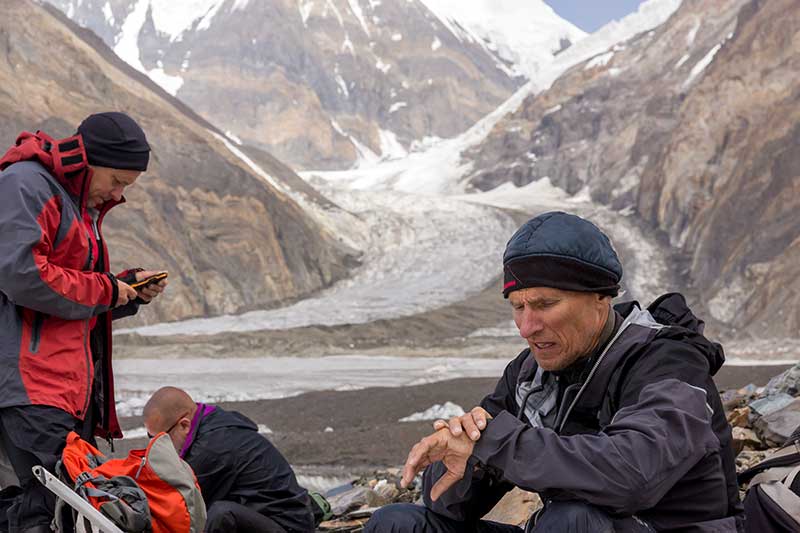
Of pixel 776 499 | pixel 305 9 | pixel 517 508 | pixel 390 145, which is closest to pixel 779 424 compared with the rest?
pixel 517 508

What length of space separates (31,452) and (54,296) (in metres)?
0.53

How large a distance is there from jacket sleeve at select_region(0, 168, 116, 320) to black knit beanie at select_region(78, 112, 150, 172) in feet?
0.82

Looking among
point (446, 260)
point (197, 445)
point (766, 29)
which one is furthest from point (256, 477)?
point (766, 29)

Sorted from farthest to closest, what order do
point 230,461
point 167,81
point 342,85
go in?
point 342,85 → point 167,81 → point 230,461

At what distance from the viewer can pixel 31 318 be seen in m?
3.19

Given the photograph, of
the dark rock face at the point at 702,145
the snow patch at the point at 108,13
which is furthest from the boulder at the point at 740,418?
the snow patch at the point at 108,13

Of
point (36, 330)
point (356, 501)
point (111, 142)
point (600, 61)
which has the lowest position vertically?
point (356, 501)

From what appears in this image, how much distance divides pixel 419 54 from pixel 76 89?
235 feet

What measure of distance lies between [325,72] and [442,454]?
291 feet

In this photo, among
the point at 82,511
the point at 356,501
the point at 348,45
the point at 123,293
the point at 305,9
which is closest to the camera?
the point at 82,511

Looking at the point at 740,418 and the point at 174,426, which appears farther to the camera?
the point at 740,418

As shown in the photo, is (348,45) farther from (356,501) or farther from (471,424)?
(471,424)

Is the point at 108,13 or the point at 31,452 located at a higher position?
the point at 108,13

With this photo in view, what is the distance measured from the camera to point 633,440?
1952 mm
